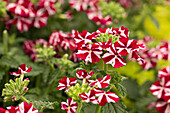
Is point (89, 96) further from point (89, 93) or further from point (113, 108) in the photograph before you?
point (113, 108)

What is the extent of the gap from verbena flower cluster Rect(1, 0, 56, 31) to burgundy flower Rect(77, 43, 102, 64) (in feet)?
2.04

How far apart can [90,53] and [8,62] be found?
51 cm

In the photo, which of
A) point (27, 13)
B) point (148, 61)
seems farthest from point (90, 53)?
point (148, 61)

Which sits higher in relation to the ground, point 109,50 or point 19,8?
point 19,8

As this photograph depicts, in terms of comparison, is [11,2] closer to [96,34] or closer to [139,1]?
[96,34]

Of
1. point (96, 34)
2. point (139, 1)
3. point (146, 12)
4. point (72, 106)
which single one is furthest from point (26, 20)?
point (139, 1)

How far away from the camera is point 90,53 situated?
768 mm

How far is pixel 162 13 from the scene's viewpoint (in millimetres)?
2584

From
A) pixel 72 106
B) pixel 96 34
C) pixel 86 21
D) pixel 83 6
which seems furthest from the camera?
pixel 86 21

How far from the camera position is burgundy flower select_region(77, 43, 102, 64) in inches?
30.0

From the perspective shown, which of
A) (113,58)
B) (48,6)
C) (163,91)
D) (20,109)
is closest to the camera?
(20,109)

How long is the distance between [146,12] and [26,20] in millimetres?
1060

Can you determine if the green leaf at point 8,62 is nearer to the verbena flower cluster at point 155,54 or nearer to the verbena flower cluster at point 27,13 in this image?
the verbena flower cluster at point 27,13

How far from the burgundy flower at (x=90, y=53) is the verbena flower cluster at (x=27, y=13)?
2.04ft
